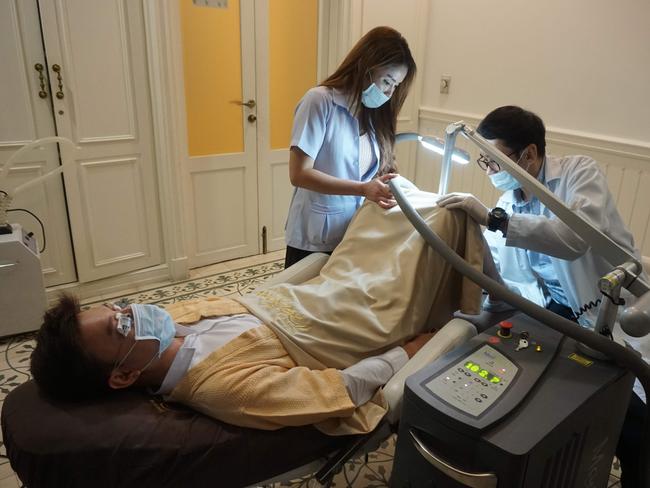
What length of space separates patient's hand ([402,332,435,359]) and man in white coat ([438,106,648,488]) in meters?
0.24

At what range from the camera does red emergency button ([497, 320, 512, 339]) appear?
1204mm

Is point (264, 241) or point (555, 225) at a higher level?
point (555, 225)

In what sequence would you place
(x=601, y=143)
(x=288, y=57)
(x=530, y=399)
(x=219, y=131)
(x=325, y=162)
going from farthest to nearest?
(x=288, y=57) → (x=219, y=131) → (x=601, y=143) → (x=325, y=162) → (x=530, y=399)

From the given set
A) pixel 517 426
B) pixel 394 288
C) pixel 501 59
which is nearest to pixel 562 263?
pixel 394 288

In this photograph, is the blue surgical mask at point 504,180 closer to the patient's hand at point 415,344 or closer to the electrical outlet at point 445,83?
the patient's hand at point 415,344

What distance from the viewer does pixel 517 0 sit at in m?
2.82

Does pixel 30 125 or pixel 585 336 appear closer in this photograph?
pixel 585 336

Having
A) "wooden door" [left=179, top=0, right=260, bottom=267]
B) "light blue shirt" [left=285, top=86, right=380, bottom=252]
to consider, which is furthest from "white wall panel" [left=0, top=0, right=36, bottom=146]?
"light blue shirt" [left=285, top=86, right=380, bottom=252]

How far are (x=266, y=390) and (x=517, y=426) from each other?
51 cm

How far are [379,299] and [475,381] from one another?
45 centimetres

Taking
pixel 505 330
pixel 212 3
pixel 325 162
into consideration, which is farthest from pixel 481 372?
pixel 212 3

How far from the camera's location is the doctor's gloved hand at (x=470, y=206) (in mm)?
1432

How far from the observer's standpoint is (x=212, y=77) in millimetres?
2895

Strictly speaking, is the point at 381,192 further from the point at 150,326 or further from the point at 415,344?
the point at 150,326
